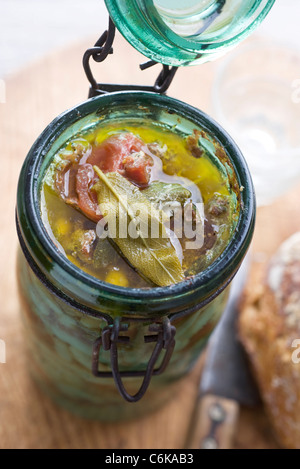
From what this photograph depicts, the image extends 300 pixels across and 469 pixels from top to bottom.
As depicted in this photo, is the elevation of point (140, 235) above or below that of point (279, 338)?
above

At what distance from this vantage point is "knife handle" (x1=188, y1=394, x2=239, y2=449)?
117cm

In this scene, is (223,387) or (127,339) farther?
(223,387)

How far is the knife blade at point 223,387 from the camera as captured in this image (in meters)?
1.18

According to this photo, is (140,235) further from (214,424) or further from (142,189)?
(214,424)

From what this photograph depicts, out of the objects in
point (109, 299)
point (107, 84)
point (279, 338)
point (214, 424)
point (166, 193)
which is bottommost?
point (214, 424)

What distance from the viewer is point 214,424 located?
1171 mm

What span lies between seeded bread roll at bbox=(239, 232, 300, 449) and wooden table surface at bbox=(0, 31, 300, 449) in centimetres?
6

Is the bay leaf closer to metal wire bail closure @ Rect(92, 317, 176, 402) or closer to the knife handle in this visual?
metal wire bail closure @ Rect(92, 317, 176, 402)

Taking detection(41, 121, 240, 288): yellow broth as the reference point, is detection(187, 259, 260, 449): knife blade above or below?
below

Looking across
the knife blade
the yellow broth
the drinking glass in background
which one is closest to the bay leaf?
the yellow broth

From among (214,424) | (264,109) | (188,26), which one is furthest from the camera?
(264,109)

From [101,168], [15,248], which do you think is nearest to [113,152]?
[101,168]

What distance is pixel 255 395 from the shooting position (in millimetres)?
1281

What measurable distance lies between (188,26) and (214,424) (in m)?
0.72
